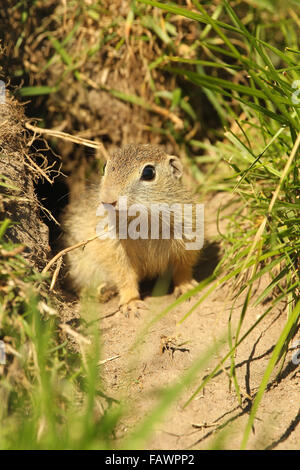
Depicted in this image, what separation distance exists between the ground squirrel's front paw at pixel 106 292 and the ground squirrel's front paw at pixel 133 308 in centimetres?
36

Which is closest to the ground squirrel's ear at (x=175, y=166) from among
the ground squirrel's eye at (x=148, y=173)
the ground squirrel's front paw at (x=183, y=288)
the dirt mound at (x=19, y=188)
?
the ground squirrel's eye at (x=148, y=173)

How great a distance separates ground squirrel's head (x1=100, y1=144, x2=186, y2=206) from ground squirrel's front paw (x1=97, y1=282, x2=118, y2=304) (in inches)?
45.8

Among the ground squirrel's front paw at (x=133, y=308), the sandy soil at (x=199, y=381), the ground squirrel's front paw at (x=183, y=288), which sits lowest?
the ground squirrel's front paw at (x=133, y=308)

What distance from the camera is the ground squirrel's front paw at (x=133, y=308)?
4.53 metres

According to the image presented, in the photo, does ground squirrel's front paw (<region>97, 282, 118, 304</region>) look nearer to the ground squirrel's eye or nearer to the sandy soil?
the sandy soil

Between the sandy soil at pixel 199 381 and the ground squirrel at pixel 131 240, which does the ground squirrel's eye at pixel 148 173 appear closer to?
the ground squirrel at pixel 131 240

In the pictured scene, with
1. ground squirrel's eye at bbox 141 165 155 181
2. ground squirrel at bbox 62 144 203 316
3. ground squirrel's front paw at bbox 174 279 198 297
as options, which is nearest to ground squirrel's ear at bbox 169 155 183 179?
ground squirrel at bbox 62 144 203 316

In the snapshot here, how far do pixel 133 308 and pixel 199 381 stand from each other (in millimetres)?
1334

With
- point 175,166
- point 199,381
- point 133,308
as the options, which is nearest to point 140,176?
point 175,166

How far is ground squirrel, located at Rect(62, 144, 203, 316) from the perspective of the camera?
4211 mm

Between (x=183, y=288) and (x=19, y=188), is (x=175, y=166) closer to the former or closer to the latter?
(x=183, y=288)

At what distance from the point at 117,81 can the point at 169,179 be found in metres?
1.79

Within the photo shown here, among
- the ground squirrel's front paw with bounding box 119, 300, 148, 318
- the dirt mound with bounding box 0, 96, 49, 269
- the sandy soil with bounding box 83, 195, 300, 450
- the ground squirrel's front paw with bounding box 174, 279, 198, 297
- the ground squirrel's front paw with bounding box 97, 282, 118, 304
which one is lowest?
the ground squirrel's front paw with bounding box 97, 282, 118, 304
